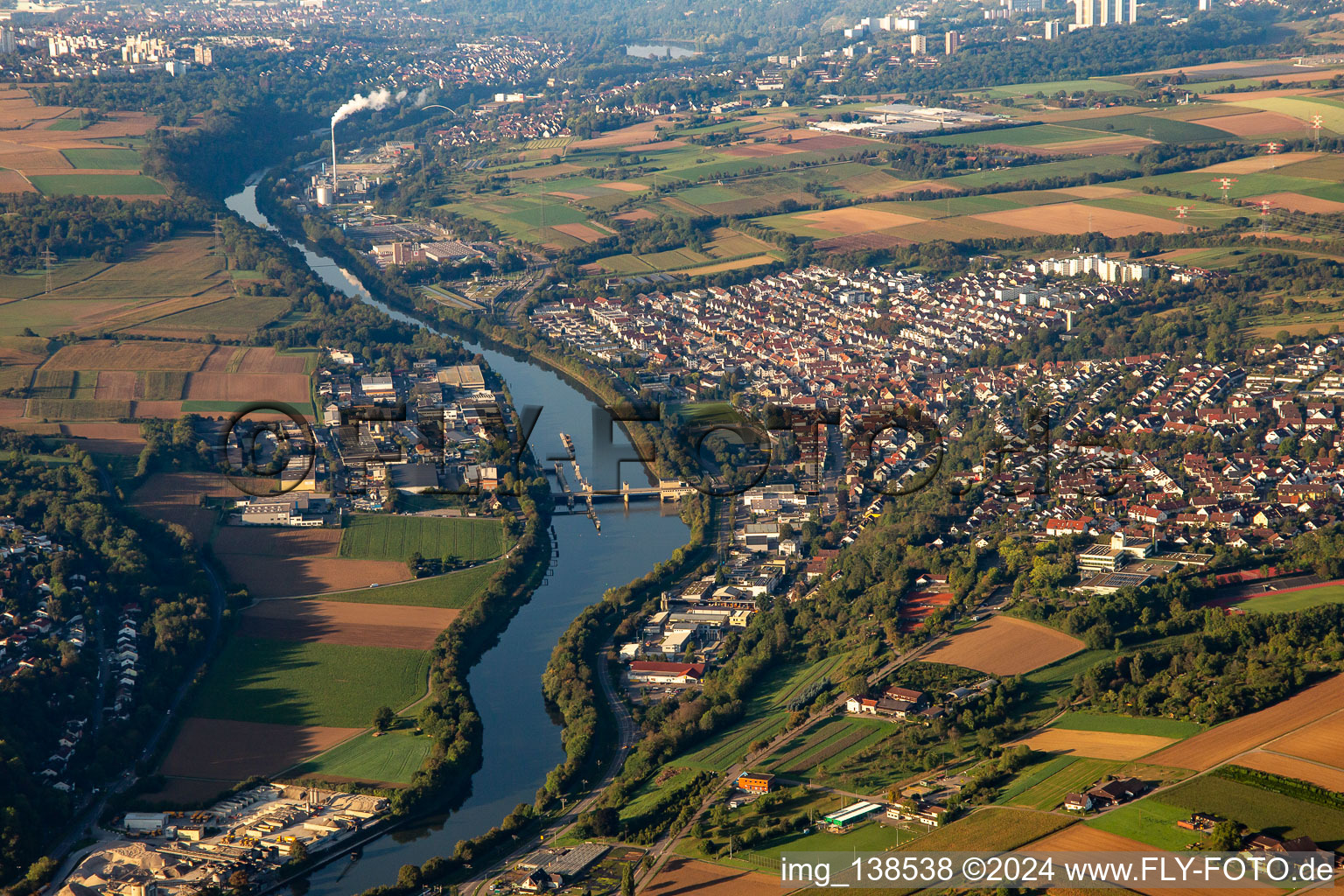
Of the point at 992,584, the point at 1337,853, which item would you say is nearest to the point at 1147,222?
the point at 992,584

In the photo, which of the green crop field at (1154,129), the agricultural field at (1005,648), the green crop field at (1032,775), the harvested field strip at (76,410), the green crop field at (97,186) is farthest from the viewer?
the green crop field at (1154,129)

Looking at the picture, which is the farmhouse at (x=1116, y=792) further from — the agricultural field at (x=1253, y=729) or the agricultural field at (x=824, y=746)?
the agricultural field at (x=824, y=746)

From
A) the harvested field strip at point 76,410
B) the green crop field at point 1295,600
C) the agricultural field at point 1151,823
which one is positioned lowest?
the agricultural field at point 1151,823

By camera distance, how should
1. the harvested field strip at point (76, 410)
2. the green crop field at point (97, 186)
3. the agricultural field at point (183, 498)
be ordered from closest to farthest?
the agricultural field at point (183, 498) → the harvested field strip at point (76, 410) → the green crop field at point (97, 186)

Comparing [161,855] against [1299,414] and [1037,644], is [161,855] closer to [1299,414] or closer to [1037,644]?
[1037,644]

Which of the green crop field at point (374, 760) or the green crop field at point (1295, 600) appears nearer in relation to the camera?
the green crop field at point (374, 760)

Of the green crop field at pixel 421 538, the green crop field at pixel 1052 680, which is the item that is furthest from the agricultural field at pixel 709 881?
the green crop field at pixel 421 538

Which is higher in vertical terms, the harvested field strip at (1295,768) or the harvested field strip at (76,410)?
the harvested field strip at (76,410)

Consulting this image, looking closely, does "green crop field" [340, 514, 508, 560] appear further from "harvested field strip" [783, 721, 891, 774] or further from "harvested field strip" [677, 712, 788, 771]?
"harvested field strip" [783, 721, 891, 774]
